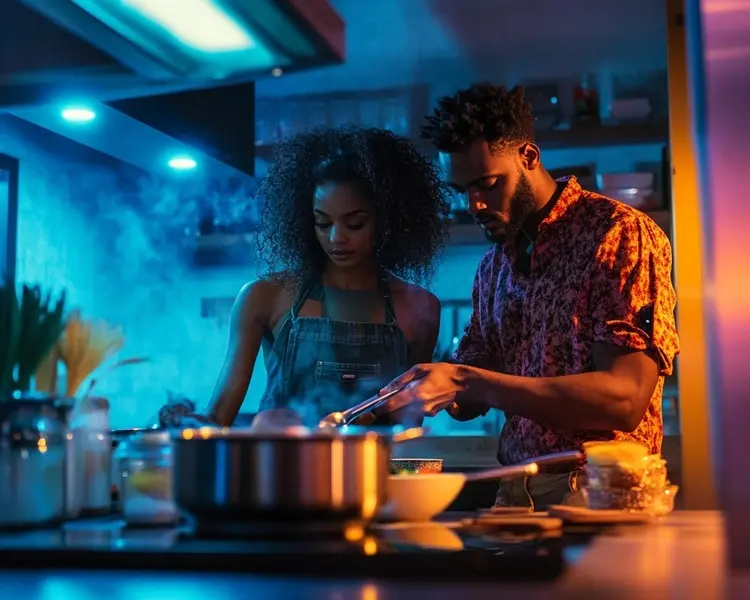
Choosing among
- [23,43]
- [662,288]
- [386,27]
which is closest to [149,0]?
[23,43]

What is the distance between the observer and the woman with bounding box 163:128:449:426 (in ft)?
7.68

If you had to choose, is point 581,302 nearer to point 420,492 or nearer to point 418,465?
point 418,465

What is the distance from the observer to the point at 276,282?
8.21 feet

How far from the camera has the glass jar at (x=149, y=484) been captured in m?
1.07

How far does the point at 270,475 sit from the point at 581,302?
1210 mm

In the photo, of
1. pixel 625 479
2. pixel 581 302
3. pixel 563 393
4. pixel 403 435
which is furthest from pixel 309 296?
pixel 403 435

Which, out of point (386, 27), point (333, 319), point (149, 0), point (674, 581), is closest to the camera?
point (674, 581)

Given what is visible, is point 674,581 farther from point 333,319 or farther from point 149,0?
point 333,319

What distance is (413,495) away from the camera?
1.10 meters

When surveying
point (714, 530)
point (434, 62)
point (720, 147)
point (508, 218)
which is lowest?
point (714, 530)

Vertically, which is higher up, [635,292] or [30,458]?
[635,292]

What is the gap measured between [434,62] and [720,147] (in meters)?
3.57

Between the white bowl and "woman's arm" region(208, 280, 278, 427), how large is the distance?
1222mm

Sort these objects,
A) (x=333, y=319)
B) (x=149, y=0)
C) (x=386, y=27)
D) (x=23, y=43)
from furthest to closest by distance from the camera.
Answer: (x=386, y=27)
(x=333, y=319)
(x=23, y=43)
(x=149, y=0)
